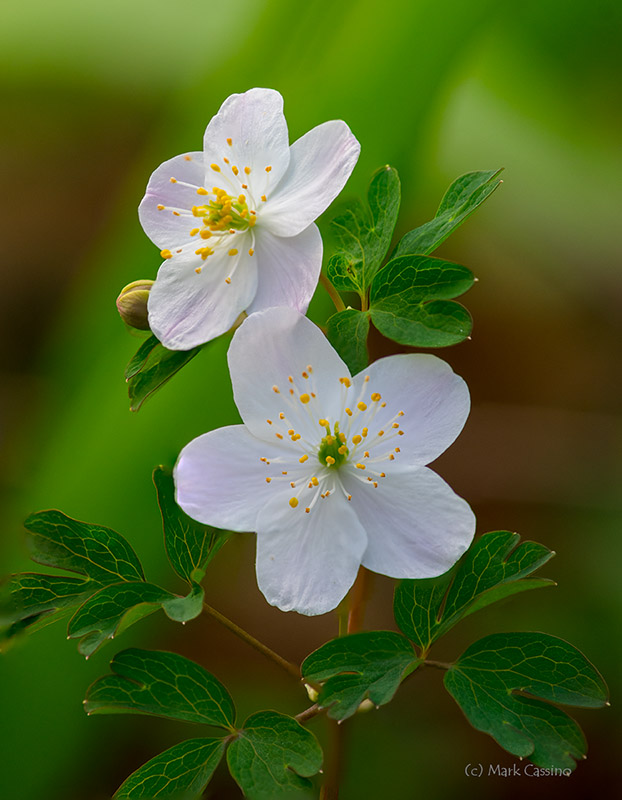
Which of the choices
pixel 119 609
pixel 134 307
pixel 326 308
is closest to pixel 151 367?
pixel 134 307

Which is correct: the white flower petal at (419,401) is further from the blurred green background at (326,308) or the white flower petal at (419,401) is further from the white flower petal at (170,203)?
the blurred green background at (326,308)

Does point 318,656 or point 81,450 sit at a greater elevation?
point 318,656

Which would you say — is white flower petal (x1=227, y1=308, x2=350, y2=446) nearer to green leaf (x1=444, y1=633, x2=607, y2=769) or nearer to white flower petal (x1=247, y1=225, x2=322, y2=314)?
white flower petal (x1=247, y1=225, x2=322, y2=314)

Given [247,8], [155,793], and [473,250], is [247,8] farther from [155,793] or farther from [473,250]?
[155,793]

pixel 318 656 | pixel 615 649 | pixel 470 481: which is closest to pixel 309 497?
pixel 318 656

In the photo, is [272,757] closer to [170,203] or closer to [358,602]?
[358,602]

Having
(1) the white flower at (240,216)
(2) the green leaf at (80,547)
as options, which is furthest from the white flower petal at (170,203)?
(2) the green leaf at (80,547)

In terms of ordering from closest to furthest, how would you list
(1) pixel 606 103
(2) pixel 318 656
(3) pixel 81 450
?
(2) pixel 318 656 → (3) pixel 81 450 → (1) pixel 606 103
